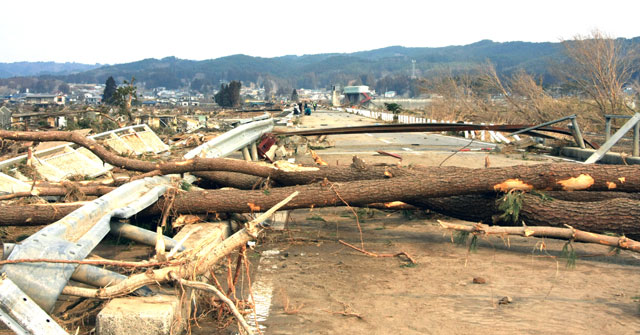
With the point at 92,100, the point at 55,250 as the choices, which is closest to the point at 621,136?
the point at 55,250

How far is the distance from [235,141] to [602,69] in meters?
17.6

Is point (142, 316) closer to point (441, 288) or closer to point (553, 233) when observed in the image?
point (441, 288)

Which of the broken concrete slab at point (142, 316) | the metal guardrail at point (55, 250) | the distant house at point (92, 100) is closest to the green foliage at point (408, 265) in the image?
the broken concrete slab at point (142, 316)

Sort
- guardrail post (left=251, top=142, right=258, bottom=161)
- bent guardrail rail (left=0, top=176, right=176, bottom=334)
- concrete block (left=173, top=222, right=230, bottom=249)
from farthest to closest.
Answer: guardrail post (left=251, top=142, right=258, bottom=161) < concrete block (left=173, top=222, right=230, bottom=249) < bent guardrail rail (left=0, top=176, right=176, bottom=334)

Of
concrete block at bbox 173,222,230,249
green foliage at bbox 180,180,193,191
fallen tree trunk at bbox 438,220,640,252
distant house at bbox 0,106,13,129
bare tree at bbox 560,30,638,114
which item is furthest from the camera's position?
bare tree at bbox 560,30,638,114

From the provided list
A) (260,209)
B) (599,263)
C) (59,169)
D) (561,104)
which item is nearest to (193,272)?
(260,209)

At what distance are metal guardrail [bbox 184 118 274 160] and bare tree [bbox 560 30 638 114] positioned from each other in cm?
1510

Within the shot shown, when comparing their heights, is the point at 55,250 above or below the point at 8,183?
above

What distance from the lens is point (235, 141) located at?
11.0 m

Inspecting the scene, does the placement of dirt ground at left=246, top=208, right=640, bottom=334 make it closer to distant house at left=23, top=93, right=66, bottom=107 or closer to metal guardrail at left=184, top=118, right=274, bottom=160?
metal guardrail at left=184, top=118, right=274, bottom=160

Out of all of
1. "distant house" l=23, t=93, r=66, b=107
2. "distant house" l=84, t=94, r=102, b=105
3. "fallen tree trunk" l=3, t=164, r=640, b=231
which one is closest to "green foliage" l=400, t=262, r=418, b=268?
"fallen tree trunk" l=3, t=164, r=640, b=231

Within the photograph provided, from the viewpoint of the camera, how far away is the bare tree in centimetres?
2203

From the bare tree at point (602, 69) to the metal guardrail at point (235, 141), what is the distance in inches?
594

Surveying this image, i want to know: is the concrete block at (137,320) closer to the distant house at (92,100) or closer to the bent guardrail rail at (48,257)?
the bent guardrail rail at (48,257)
